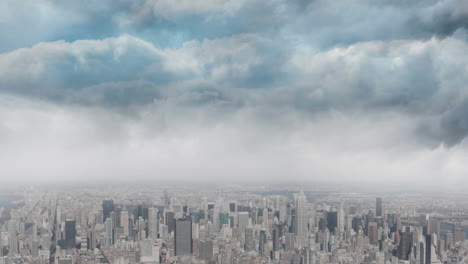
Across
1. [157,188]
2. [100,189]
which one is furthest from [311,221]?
[100,189]

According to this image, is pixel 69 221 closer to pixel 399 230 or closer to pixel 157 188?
pixel 157 188

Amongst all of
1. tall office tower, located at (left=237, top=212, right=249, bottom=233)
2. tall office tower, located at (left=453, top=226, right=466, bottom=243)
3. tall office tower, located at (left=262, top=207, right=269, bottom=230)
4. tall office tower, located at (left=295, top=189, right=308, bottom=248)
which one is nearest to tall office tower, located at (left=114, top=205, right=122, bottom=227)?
tall office tower, located at (left=237, top=212, right=249, bottom=233)

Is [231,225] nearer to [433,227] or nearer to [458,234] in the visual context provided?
[433,227]

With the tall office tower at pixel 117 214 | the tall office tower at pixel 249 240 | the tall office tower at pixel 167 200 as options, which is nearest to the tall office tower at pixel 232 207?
the tall office tower at pixel 249 240

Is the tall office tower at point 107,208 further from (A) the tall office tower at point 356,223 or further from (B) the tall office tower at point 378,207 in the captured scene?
(B) the tall office tower at point 378,207

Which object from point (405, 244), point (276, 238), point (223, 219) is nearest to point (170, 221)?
point (223, 219)

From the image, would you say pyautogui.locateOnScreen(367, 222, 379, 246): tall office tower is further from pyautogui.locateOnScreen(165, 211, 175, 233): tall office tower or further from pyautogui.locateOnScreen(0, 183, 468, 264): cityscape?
pyautogui.locateOnScreen(165, 211, 175, 233): tall office tower
